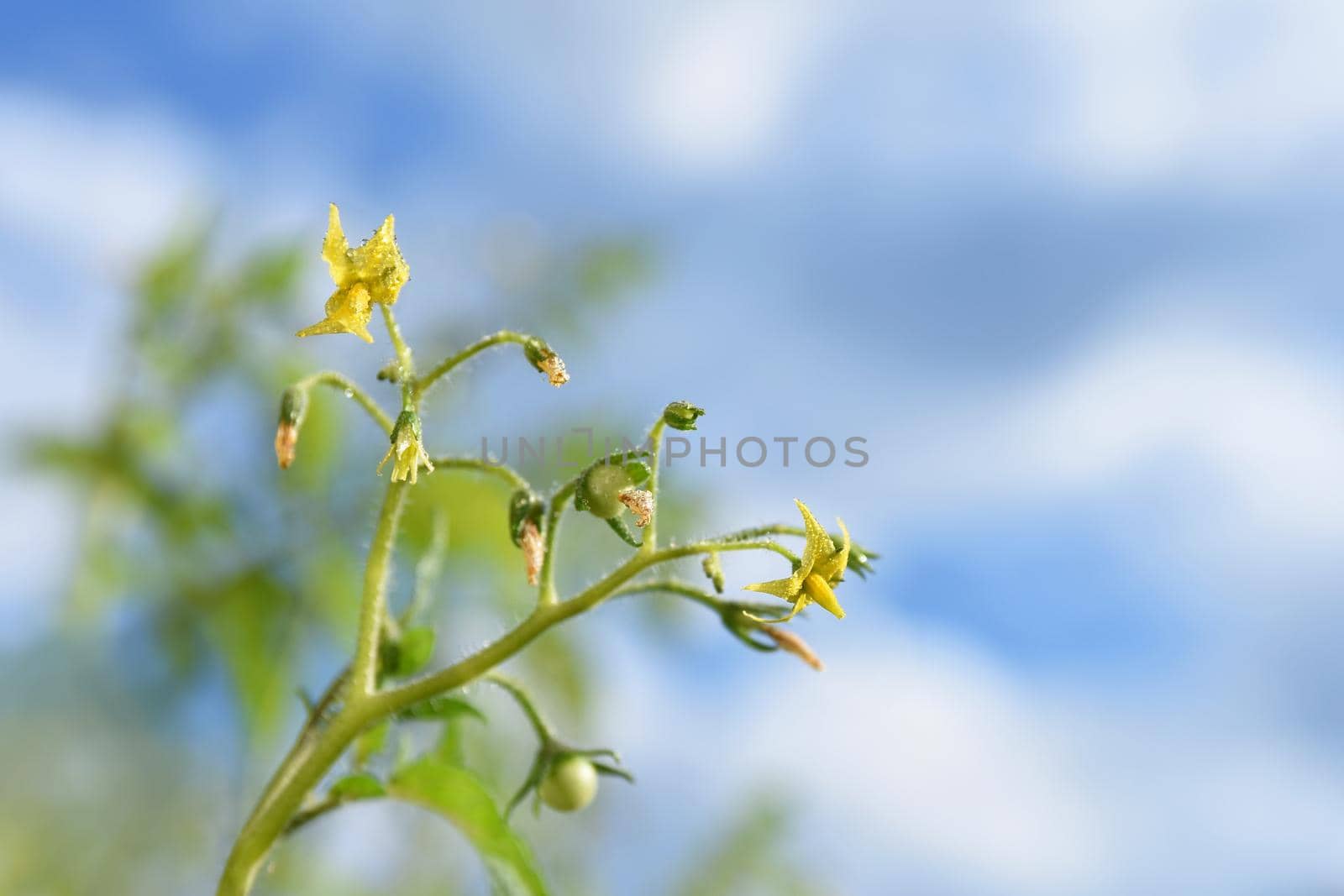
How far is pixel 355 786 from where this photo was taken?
2.63 feet

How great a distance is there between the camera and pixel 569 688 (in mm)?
5945

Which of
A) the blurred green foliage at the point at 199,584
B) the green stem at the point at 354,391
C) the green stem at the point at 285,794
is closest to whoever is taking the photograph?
the green stem at the point at 285,794

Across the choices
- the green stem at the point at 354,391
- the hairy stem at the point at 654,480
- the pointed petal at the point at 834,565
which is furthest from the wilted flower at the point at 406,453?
the pointed petal at the point at 834,565

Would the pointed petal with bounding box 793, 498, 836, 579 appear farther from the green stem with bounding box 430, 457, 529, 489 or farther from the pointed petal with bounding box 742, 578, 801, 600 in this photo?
the green stem with bounding box 430, 457, 529, 489

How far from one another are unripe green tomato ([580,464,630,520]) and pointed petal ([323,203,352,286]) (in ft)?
0.71

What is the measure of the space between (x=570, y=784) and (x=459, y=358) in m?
0.34

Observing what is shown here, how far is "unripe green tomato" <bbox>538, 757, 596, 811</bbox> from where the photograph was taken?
895 mm

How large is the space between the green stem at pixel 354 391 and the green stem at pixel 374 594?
5 cm

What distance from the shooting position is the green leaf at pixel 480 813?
2.83ft

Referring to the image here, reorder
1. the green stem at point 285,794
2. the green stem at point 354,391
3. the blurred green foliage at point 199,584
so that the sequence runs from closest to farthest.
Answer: the green stem at point 285,794 < the green stem at point 354,391 < the blurred green foliage at point 199,584

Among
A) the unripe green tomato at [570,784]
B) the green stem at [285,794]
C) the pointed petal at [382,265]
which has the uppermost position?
the pointed petal at [382,265]

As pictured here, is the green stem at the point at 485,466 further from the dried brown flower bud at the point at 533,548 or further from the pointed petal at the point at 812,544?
the pointed petal at the point at 812,544

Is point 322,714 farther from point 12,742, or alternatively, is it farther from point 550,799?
point 12,742

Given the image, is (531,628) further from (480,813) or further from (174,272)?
(174,272)
